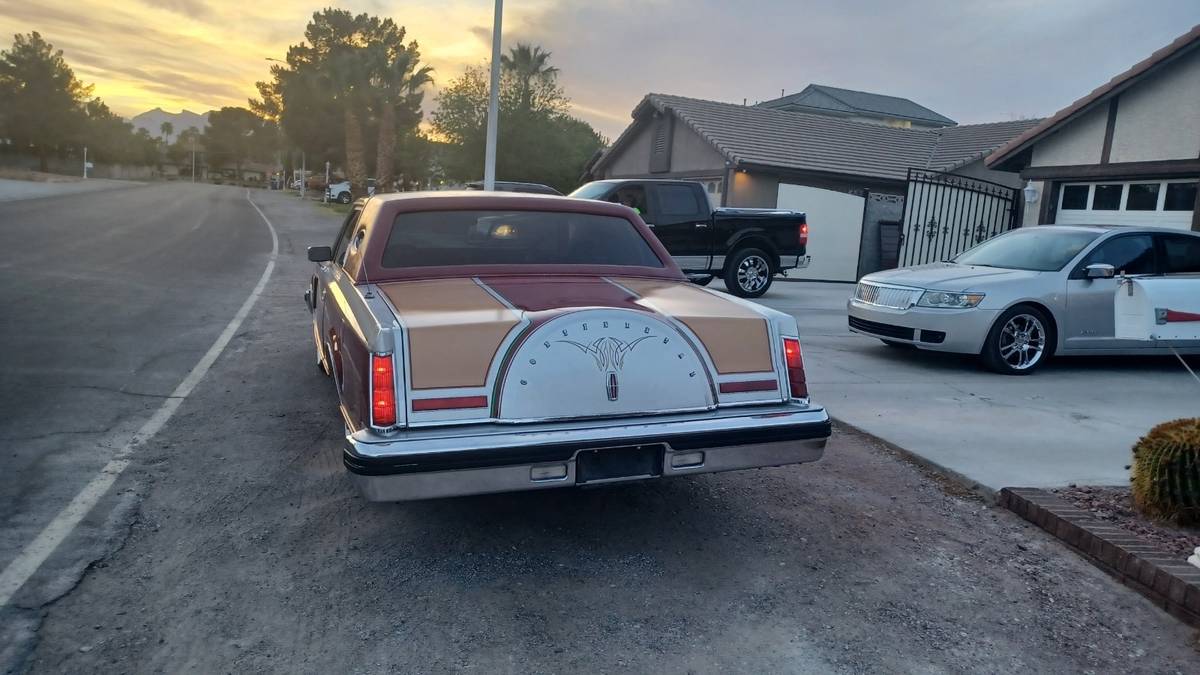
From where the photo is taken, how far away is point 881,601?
380 centimetres

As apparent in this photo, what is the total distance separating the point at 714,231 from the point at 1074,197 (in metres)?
6.13

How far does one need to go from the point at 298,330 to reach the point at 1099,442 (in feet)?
25.0

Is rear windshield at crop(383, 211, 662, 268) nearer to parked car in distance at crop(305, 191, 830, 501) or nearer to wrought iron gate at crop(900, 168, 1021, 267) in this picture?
parked car in distance at crop(305, 191, 830, 501)

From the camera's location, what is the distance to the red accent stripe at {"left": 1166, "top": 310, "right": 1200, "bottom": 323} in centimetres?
603

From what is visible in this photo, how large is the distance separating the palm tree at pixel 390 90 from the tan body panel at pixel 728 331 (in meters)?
40.1

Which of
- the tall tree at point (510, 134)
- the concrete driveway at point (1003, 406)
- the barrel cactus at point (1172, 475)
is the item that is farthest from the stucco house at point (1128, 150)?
the tall tree at point (510, 134)

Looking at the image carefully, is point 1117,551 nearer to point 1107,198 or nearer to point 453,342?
point 453,342

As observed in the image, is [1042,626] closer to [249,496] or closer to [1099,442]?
[1099,442]

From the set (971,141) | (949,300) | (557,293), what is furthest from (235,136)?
(557,293)

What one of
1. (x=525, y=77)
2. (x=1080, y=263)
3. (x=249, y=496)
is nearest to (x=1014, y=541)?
(x=249, y=496)

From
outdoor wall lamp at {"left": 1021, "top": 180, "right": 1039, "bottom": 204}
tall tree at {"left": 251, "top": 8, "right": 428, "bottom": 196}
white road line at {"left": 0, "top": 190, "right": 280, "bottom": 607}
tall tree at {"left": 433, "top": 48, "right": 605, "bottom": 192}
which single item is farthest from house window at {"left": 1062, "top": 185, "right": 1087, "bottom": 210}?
tall tree at {"left": 251, "top": 8, "right": 428, "bottom": 196}

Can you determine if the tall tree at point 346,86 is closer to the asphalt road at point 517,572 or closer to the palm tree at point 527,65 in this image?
the palm tree at point 527,65

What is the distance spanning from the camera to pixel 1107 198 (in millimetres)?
14008

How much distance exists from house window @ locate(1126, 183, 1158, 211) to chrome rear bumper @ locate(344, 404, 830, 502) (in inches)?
462
